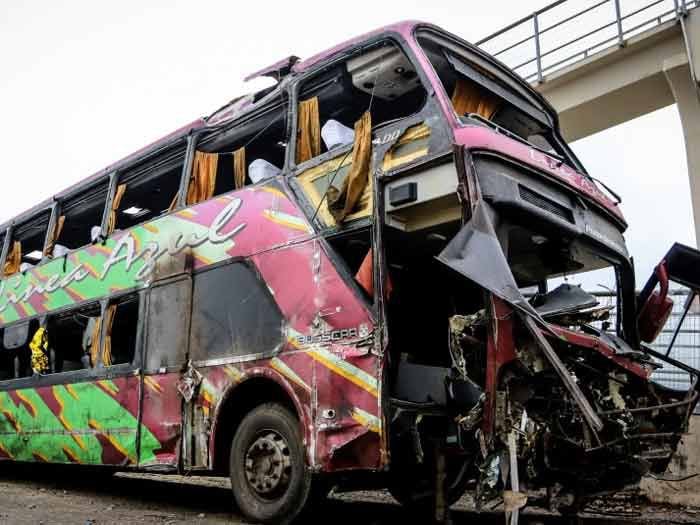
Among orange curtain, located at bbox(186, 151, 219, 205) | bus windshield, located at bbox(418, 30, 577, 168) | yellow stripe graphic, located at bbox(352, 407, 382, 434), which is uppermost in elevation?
bus windshield, located at bbox(418, 30, 577, 168)

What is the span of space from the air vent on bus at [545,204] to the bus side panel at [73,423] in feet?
14.2

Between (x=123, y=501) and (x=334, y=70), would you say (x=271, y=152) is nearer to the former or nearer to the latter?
(x=334, y=70)

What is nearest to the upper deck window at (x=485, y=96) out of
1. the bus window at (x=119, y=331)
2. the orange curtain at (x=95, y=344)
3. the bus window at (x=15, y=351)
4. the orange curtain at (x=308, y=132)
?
the orange curtain at (x=308, y=132)

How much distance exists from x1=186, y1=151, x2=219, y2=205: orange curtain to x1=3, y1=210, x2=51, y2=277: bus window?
4106 millimetres

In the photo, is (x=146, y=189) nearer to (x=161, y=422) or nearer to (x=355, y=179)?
(x=161, y=422)

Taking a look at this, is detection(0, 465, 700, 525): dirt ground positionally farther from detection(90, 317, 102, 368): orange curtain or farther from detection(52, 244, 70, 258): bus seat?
detection(52, 244, 70, 258): bus seat

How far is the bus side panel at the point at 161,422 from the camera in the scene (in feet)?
20.8

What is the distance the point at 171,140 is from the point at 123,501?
159 inches

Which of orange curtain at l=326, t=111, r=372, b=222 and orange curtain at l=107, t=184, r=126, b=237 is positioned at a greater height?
orange curtain at l=107, t=184, r=126, b=237

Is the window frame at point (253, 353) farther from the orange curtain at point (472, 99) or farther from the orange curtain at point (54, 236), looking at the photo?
the orange curtain at point (54, 236)

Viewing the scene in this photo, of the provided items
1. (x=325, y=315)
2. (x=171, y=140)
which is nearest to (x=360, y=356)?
(x=325, y=315)

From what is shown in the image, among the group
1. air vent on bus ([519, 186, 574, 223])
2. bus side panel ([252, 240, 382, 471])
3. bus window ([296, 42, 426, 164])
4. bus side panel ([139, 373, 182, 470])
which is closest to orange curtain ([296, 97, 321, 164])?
bus window ([296, 42, 426, 164])

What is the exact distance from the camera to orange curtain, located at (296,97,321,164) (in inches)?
231

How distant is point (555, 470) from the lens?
14.5 ft
